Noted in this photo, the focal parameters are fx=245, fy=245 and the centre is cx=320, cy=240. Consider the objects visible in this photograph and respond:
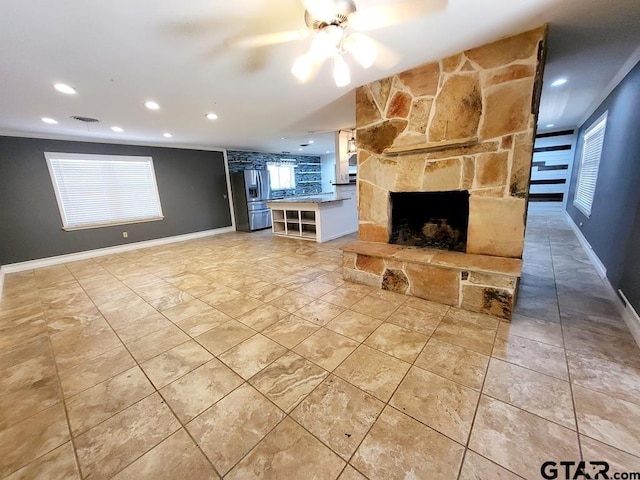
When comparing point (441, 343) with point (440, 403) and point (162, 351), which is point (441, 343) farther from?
point (162, 351)

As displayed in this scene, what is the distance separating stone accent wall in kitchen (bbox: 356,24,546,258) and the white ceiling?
0.52 ft

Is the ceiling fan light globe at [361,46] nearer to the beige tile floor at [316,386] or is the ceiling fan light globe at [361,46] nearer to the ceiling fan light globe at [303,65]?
the ceiling fan light globe at [303,65]

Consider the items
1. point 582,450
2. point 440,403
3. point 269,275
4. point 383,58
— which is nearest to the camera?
point 582,450

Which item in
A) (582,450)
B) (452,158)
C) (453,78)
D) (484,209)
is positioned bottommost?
(582,450)

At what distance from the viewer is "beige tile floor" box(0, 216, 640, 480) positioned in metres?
1.10

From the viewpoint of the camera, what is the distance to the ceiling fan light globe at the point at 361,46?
59.6 inches

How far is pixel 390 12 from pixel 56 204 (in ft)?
20.0

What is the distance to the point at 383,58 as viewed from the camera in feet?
7.37

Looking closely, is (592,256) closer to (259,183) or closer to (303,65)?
(303,65)

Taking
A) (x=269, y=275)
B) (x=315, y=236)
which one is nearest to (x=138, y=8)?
(x=269, y=275)

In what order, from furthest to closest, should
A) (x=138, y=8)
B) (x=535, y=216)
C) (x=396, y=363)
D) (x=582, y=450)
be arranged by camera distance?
(x=535, y=216), (x=396, y=363), (x=138, y=8), (x=582, y=450)

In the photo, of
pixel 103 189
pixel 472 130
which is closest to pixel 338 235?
pixel 472 130

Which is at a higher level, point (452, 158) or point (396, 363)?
point (452, 158)

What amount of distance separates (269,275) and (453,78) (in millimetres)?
3022
